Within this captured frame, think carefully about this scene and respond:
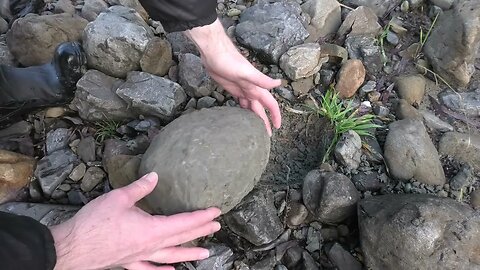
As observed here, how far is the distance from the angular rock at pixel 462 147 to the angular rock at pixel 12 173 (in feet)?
5.49

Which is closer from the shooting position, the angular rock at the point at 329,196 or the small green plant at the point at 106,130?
the angular rock at the point at 329,196

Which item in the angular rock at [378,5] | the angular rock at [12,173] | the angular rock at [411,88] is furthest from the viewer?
the angular rock at [378,5]

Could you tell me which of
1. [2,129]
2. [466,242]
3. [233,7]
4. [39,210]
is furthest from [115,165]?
[466,242]

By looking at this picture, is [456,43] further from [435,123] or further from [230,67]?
[230,67]

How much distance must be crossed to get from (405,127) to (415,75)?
0.40 meters

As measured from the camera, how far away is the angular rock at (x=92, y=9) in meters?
2.63

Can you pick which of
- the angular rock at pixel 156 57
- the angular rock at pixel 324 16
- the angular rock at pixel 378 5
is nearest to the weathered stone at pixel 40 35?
the angular rock at pixel 156 57

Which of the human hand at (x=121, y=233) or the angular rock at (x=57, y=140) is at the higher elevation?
the human hand at (x=121, y=233)

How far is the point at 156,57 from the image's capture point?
234 centimetres

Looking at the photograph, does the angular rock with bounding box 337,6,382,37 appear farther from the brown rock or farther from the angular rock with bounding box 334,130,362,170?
the angular rock with bounding box 334,130,362,170

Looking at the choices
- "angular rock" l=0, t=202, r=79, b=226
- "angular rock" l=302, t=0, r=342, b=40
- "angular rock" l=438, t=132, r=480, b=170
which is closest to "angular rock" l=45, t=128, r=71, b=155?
"angular rock" l=0, t=202, r=79, b=226

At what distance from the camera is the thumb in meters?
1.64

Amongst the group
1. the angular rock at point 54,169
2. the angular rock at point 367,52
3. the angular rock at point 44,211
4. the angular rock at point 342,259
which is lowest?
the angular rock at point 342,259

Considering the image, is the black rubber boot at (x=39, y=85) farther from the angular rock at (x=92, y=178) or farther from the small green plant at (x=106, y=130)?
the angular rock at (x=92, y=178)
